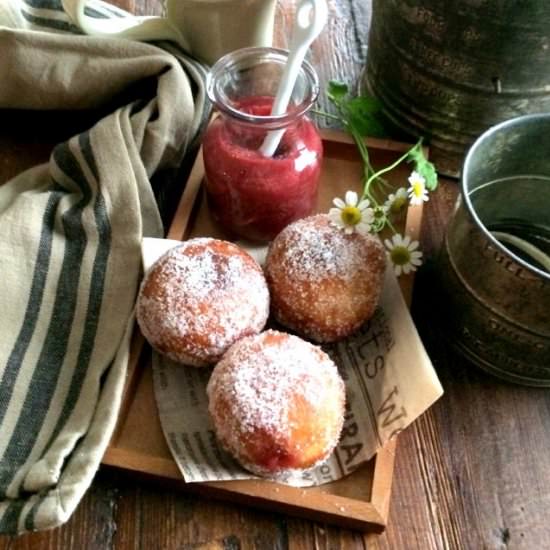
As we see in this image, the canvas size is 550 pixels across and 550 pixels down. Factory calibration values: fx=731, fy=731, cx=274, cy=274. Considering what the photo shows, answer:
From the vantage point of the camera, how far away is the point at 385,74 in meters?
0.62

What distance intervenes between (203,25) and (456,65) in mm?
212

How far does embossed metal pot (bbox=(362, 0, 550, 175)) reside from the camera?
0.51 m

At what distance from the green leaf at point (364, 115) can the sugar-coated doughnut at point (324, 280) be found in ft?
0.51

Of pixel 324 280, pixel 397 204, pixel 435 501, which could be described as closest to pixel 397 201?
pixel 397 204

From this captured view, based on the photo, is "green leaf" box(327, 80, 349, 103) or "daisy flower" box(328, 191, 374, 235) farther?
"green leaf" box(327, 80, 349, 103)

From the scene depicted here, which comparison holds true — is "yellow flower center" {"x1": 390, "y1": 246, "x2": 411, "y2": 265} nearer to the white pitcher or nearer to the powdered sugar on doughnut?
the powdered sugar on doughnut

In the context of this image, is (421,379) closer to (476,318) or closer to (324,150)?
(476,318)

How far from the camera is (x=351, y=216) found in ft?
1.71

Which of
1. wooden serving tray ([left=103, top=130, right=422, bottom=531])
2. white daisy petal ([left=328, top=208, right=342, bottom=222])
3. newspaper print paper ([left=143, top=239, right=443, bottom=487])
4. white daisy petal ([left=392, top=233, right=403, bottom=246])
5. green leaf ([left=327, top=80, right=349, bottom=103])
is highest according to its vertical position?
green leaf ([left=327, top=80, right=349, bottom=103])

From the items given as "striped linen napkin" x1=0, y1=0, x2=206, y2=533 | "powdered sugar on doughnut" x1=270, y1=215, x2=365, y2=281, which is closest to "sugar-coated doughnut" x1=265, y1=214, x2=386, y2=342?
"powdered sugar on doughnut" x1=270, y1=215, x2=365, y2=281

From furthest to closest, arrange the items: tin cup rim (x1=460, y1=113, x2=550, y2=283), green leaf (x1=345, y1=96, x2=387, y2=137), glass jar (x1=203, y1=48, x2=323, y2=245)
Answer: green leaf (x1=345, y1=96, x2=387, y2=137), glass jar (x1=203, y1=48, x2=323, y2=245), tin cup rim (x1=460, y1=113, x2=550, y2=283)

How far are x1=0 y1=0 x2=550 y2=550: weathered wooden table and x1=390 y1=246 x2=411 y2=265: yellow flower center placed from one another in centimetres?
7

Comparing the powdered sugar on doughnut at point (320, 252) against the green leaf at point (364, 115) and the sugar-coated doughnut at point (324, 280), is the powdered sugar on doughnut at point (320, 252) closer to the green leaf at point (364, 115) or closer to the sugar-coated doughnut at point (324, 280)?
the sugar-coated doughnut at point (324, 280)

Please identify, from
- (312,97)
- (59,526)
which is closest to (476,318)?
(312,97)
